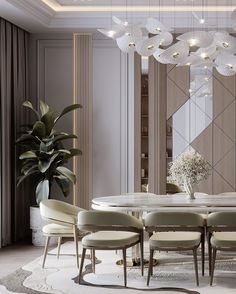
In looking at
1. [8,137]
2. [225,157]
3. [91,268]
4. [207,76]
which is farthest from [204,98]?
[91,268]

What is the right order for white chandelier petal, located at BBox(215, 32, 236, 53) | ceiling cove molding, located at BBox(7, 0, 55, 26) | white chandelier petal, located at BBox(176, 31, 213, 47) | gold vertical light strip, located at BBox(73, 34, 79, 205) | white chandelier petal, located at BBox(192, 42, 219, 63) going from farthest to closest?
gold vertical light strip, located at BBox(73, 34, 79, 205)
ceiling cove molding, located at BBox(7, 0, 55, 26)
white chandelier petal, located at BBox(192, 42, 219, 63)
white chandelier petal, located at BBox(215, 32, 236, 53)
white chandelier petal, located at BBox(176, 31, 213, 47)

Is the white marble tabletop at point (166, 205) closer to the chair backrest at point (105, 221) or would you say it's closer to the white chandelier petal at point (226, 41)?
the chair backrest at point (105, 221)

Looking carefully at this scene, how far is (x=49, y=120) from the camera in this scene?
8.25 meters

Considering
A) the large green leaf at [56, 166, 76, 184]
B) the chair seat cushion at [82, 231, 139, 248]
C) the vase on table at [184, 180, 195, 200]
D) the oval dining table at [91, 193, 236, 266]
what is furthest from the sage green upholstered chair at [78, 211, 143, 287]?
the large green leaf at [56, 166, 76, 184]

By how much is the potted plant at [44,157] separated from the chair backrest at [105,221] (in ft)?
7.38

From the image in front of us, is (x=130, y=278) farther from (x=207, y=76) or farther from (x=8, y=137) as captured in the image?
(x=207, y=76)

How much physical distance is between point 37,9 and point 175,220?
3.70m

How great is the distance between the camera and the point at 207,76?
8875mm

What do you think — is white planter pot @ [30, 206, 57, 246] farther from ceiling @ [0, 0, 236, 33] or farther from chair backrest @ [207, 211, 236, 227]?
chair backrest @ [207, 211, 236, 227]

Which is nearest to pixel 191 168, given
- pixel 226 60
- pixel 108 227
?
pixel 226 60

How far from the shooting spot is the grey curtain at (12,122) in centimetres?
802

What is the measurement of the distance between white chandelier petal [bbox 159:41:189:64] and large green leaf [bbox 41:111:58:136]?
2471 mm

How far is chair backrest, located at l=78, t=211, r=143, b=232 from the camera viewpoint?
5672mm

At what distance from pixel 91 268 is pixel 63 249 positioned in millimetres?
1389
